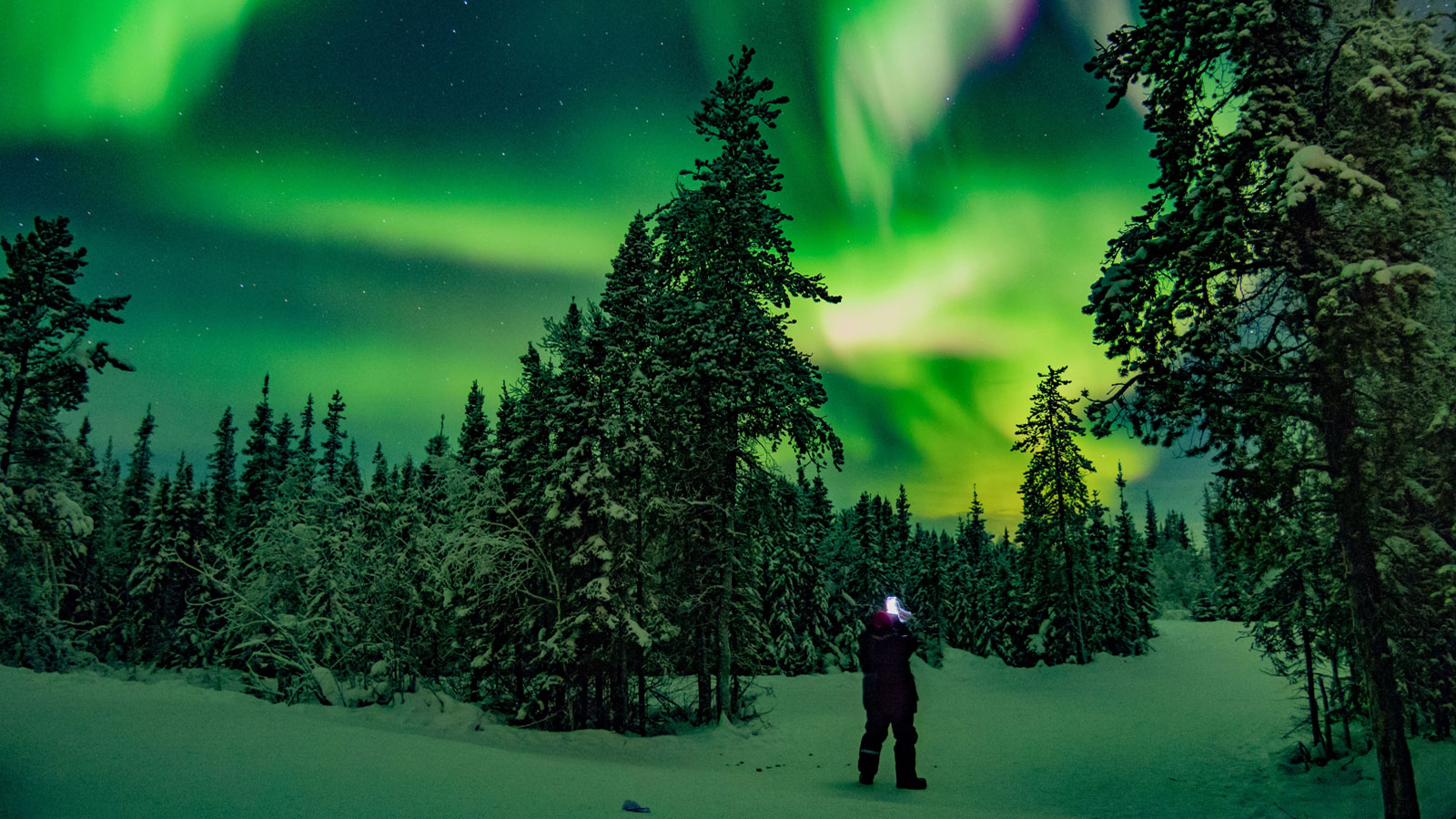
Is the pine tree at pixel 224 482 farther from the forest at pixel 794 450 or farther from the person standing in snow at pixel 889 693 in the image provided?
the person standing in snow at pixel 889 693

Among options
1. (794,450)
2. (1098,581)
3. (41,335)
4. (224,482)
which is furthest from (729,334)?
(224,482)

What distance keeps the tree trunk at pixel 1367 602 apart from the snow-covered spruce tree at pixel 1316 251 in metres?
0.02

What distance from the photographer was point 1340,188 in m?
7.42

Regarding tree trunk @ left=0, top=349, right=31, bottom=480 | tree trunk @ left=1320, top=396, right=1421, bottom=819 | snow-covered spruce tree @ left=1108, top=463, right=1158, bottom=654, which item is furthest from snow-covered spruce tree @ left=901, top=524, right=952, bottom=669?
tree trunk @ left=0, top=349, right=31, bottom=480

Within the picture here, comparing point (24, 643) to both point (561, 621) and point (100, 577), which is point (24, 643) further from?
point (100, 577)

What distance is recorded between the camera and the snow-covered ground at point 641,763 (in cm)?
587

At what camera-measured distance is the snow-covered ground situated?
19.2ft

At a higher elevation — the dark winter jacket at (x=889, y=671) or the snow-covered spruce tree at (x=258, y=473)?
the snow-covered spruce tree at (x=258, y=473)

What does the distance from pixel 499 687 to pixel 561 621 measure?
11.3m

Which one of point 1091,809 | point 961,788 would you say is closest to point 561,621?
point 961,788

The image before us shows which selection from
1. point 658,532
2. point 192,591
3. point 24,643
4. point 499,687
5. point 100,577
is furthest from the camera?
point 100,577

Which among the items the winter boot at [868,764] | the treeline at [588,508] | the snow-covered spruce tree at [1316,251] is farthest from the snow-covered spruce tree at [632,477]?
the snow-covered spruce tree at [1316,251]

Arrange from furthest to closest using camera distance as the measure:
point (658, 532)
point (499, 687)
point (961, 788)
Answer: point (499, 687) → point (658, 532) → point (961, 788)

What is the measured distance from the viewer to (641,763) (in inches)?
495
